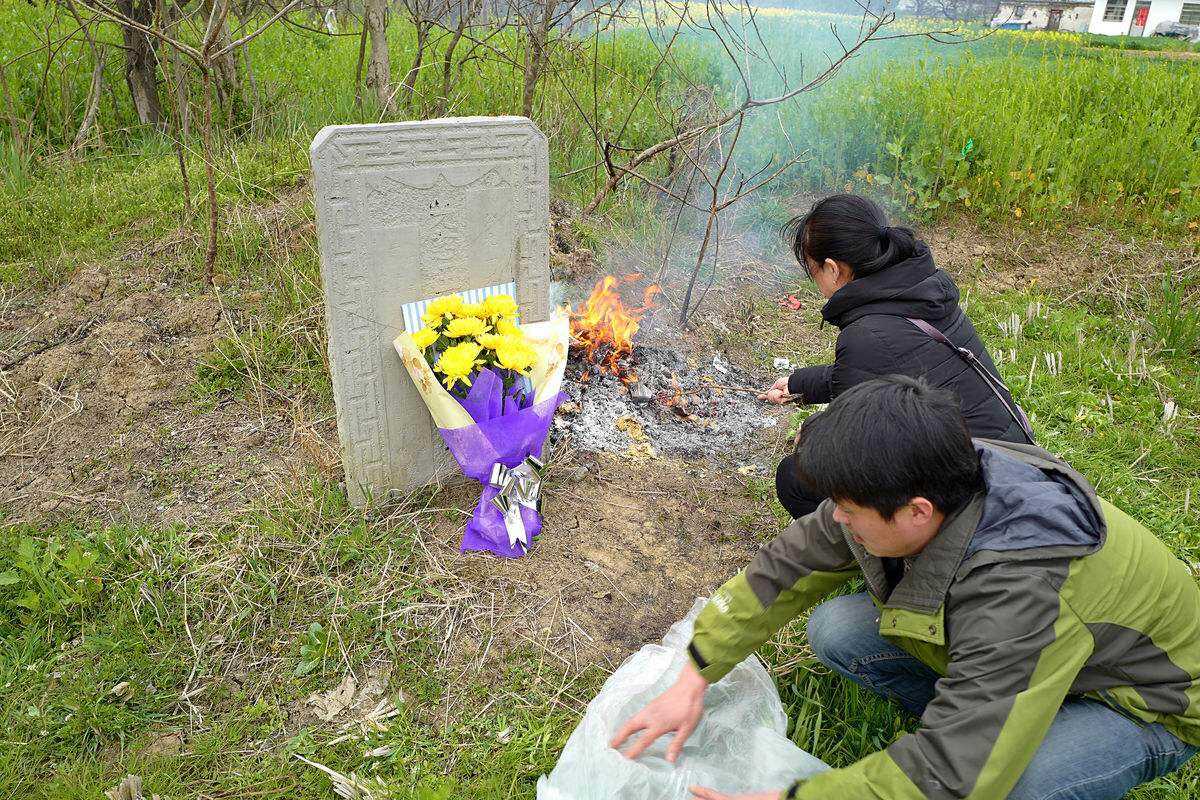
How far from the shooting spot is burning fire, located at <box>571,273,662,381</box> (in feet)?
14.0

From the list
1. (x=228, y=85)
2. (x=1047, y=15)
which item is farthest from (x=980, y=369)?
(x=1047, y=15)

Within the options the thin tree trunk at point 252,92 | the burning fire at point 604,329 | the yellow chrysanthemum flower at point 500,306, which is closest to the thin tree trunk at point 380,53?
the thin tree trunk at point 252,92

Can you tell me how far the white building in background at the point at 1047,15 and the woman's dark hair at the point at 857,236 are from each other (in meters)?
7.86

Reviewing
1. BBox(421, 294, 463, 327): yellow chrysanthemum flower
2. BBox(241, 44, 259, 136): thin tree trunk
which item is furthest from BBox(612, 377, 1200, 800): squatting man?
BBox(241, 44, 259, 136): thin tree trunk

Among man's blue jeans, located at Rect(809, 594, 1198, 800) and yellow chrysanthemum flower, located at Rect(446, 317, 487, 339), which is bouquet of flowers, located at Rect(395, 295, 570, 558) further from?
man's blue jeans, located at Rect(809, 594, 1198, 800)

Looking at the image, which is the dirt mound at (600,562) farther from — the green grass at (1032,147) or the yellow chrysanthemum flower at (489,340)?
the green grass at (1032,147)

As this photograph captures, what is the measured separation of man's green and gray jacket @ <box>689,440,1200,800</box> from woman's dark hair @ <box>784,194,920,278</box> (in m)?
0.94

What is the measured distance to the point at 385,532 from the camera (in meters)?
3.19

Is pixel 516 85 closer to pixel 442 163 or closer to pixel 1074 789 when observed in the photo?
pixel 442 163

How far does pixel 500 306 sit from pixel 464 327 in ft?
0.72

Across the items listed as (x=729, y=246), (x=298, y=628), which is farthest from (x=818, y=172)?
(x=298, y=628)

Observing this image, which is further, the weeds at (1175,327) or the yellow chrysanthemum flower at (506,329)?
the weeds at (1175,327)

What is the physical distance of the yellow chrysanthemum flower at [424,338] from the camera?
303cm

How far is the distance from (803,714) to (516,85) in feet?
18.4
